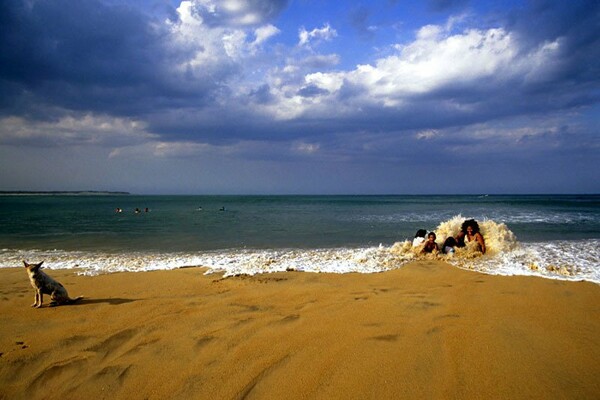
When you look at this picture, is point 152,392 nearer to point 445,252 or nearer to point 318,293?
point 318,293

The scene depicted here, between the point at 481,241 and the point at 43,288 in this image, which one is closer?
the point at 43,288

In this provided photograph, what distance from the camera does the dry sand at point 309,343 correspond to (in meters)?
3.11

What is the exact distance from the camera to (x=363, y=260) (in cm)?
922

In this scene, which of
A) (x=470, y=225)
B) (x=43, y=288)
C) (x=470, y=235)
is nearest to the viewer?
(x=43, y=288)

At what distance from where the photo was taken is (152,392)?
3.10 metres

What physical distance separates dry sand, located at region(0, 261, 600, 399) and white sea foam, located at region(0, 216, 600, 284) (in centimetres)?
179

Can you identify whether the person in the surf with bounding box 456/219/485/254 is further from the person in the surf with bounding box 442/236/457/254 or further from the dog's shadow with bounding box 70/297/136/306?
the dog's shadow with bounding box 70/297/136/306

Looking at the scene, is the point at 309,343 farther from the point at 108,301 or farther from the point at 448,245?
the point at 448,245

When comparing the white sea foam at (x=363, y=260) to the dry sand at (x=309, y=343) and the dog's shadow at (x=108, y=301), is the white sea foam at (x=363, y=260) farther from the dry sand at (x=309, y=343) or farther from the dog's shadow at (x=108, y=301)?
the dog's shadow at (x=108, y=301)

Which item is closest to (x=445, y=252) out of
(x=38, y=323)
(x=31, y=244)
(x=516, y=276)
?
(x=516, y=276)

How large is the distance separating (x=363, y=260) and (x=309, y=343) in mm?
5599

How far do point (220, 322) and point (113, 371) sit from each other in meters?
1.46

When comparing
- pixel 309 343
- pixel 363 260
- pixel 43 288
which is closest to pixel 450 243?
pixel 363 260

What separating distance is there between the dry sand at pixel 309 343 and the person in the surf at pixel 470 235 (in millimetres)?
3873
